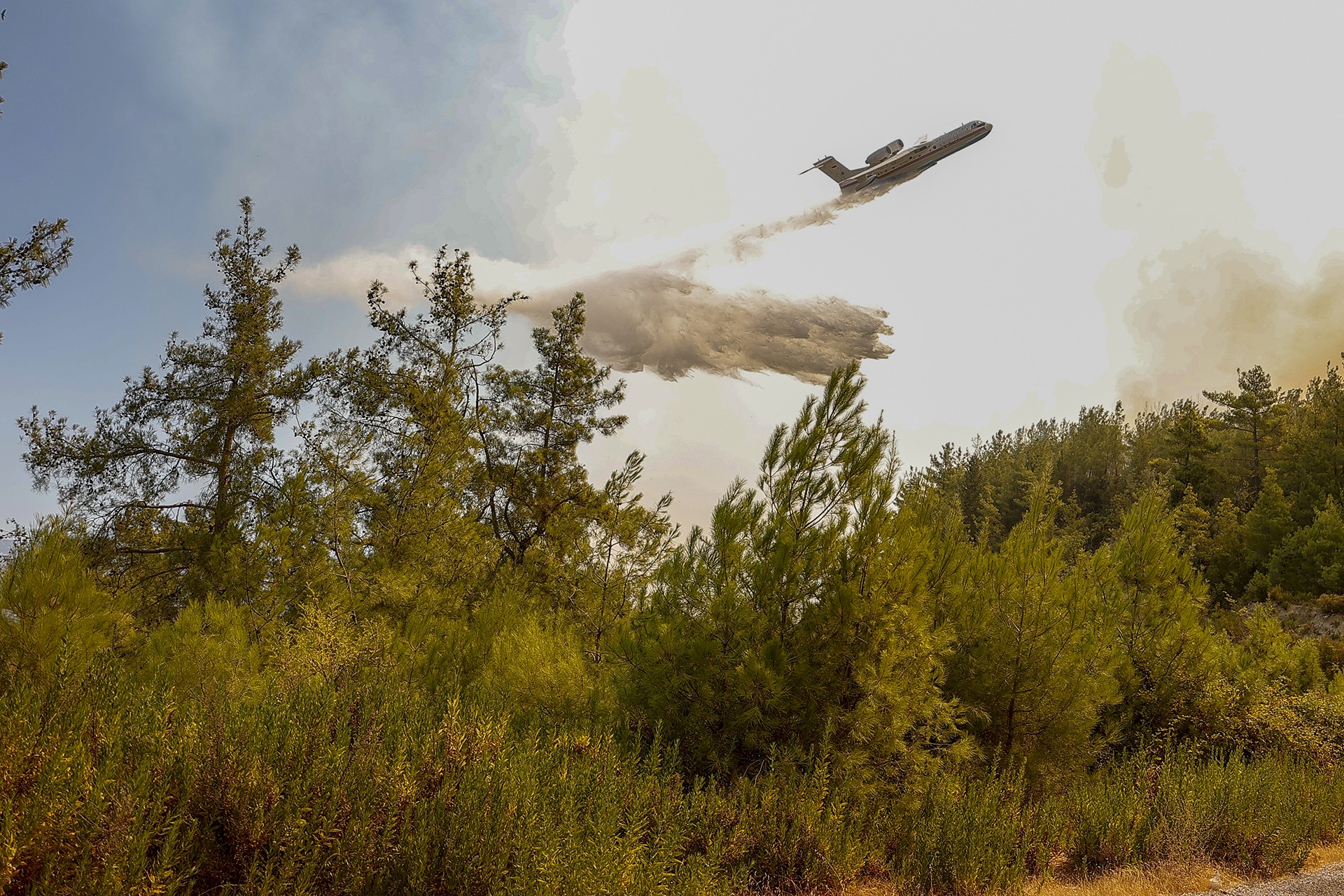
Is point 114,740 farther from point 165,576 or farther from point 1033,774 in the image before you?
point 165,576

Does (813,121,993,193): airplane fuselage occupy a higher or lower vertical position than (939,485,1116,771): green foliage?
higher

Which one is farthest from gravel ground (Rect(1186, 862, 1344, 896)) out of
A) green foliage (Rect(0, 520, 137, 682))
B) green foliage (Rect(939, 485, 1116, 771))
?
green foliage (Rect(0, 520, 137, 682))

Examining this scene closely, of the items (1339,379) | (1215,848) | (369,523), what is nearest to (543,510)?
(369,523)

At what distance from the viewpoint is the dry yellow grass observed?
276 inches

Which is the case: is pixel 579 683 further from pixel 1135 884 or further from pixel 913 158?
pixel 913 158

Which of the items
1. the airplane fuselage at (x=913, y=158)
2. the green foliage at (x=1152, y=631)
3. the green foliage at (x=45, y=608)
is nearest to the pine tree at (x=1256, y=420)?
the airplane fuselage at (x=913, y=158)

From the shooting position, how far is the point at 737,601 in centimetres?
877

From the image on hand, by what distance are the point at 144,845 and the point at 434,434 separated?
12.7 metres

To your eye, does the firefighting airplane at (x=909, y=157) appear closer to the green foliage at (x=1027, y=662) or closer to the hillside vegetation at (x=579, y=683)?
the hillside vegetation at (x=579, y=683)

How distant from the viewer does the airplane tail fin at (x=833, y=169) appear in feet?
109

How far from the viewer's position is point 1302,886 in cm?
841

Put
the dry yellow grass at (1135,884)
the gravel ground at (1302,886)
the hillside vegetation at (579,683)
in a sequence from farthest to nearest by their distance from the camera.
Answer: the gravel ground at (1302,886) → the dry yellow grass at (1135,884) → the hillside vegetation at (579,683)

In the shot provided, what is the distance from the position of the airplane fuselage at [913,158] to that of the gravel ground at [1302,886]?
92.4ft

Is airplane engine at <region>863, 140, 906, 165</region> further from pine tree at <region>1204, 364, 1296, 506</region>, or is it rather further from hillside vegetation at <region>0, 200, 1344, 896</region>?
pine tree at <region>1204, 364, 1296, 506</region>
